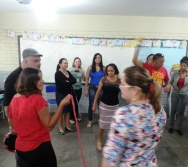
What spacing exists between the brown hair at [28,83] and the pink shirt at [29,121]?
37 millimetres

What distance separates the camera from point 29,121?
121cm

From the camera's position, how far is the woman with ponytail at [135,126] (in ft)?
2.82

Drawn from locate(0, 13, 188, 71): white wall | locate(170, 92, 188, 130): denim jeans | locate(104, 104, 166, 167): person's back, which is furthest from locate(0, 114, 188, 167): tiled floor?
locate(0, 13, 188, 71): white wall

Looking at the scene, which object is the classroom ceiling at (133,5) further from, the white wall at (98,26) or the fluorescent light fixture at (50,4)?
the white wall at (98,26)

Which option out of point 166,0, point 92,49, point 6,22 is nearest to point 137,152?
point 166,0

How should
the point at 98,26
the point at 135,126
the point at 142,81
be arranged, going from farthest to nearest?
the point at 98,26
the point at 142,81
the point at 135,126

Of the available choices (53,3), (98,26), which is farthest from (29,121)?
(98,26)

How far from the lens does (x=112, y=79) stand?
→ 2719 millimetres

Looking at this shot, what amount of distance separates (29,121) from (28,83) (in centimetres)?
26

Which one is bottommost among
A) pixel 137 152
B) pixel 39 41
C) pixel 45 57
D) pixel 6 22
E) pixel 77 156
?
pixel 77 156

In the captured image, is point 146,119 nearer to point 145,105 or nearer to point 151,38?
point 145,105

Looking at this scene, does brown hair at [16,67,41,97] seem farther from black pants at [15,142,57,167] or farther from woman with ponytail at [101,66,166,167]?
woman with ponytail at [101,66,166,167]

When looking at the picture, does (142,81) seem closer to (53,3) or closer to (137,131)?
(137,131)

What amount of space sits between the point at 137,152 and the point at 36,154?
0.75 metres
